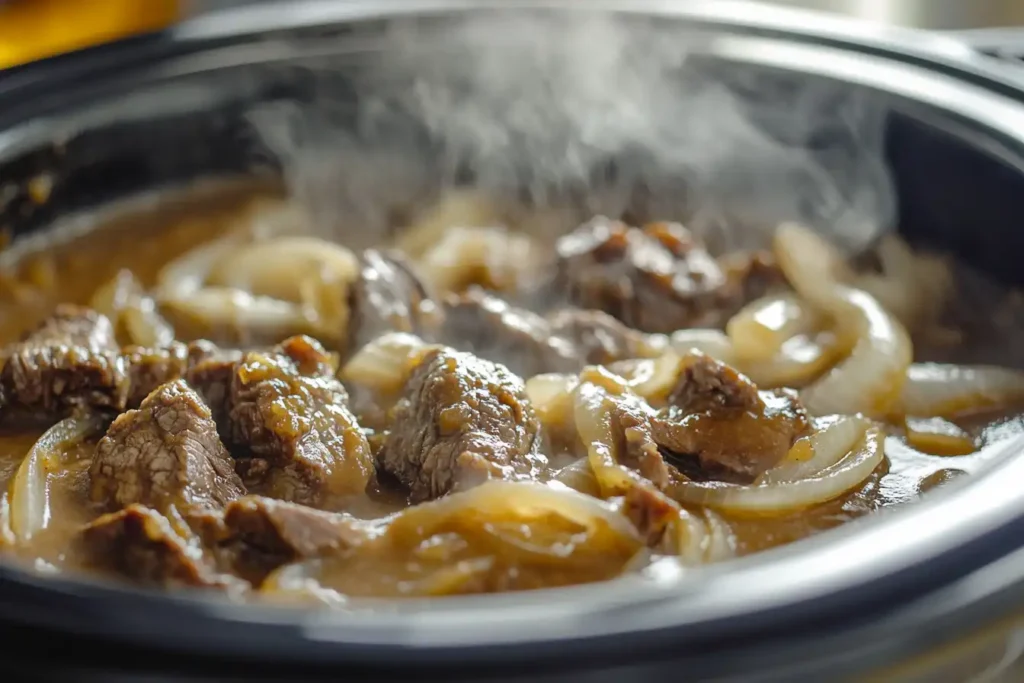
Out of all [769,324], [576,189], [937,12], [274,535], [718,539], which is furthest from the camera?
[937,12]

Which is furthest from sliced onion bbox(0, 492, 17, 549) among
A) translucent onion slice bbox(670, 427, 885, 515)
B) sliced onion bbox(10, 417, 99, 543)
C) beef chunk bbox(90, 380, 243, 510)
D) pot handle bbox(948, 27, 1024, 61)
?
pot handle bbox(948, 27, 1024, 61)

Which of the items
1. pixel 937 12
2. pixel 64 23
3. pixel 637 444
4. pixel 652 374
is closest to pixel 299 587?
pixel 637 444

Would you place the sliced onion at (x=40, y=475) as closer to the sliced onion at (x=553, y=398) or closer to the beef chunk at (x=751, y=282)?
the sliced onion at (x=553, y=398)

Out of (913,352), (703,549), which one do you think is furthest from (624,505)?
(913,352)

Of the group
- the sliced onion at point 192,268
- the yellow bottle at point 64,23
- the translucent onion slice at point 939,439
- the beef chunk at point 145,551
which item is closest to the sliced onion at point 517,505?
the beef chunk at point 145,551

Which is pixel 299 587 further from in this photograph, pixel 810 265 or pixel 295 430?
pixel 810 265

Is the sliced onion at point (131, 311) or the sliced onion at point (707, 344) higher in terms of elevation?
the sliced onion at point (131, 311)

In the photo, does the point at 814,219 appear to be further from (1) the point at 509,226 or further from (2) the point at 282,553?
(2) the point at 282,553

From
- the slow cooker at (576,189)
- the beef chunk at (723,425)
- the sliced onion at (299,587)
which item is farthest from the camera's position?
the beef chunk at (723,425)
